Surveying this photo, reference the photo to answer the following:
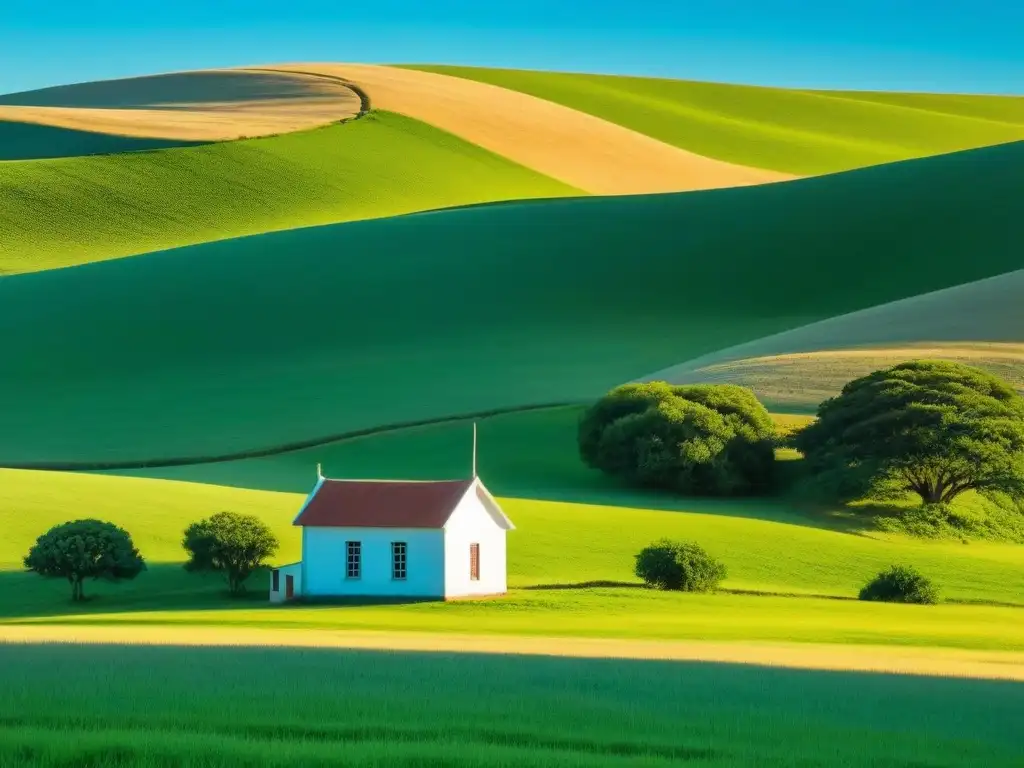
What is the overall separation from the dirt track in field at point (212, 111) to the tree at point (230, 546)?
112m

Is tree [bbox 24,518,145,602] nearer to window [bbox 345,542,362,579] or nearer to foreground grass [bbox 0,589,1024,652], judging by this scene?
foreground grass [bbox 0,589,1024,652]

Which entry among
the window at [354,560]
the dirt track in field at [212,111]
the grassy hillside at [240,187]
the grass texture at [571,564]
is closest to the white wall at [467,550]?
the grass texture at [571,564]

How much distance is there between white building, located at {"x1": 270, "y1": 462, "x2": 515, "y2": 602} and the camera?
48.2 meters

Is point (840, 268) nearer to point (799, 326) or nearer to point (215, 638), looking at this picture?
point (799, 326)

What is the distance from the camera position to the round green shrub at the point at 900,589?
47469mm

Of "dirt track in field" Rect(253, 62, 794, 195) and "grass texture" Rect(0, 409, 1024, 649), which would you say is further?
"dirt track in field" Rect(253, 62, 794, 195)

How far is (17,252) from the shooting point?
439 feet

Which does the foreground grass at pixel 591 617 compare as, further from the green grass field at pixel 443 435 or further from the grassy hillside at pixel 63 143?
the grassy hillside at pixel 63 143

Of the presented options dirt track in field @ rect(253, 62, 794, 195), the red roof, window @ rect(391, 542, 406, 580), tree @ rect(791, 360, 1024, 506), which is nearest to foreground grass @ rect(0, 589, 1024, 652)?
window @ rect(391, 542, 406, 580)

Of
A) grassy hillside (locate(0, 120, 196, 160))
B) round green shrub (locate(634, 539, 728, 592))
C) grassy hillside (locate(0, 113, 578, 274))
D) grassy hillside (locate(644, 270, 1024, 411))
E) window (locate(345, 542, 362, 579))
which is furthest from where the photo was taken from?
grassy hillside (locate(0, 120, 196, 160))

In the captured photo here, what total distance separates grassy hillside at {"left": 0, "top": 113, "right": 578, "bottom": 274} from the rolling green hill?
23.1 meters

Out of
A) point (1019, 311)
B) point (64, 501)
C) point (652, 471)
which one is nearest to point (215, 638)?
point (64, 501)

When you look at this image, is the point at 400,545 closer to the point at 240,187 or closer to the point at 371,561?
the point at 371,561

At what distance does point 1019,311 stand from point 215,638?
2472 inches
